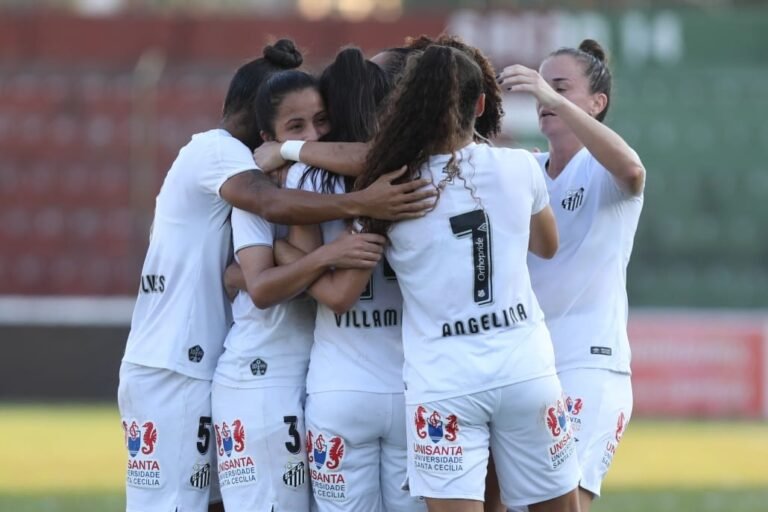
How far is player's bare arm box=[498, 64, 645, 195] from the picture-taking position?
5059mm

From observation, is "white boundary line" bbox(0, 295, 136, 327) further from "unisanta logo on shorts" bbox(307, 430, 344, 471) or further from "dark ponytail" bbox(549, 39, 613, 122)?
"unisanta logo on shorts" bbox(307, 430, 344, 471)

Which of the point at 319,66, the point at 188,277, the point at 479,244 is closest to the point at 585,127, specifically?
the point at 479,244

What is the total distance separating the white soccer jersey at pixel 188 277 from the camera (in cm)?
547

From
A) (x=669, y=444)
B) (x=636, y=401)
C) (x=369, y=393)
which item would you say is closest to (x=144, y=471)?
(x=369, y=393)

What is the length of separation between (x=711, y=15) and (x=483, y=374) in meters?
20.4

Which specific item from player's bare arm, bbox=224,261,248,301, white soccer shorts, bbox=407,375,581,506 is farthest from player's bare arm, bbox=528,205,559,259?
player's bare arm, bbox=224,261,248,301

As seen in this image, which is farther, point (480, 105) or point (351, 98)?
point (351, 98)

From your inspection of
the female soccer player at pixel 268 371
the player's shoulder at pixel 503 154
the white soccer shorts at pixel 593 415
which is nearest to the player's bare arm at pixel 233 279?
the female soccer player at pixel 268 371

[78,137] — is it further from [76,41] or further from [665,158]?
[665,158]

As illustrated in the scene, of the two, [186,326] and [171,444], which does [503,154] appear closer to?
[186,326]

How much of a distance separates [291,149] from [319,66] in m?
15.2

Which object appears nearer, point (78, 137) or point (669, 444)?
point (669, 444)

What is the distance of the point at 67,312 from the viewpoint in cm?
1944

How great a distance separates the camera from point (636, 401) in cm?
1891
